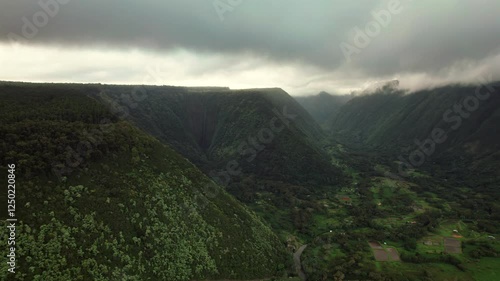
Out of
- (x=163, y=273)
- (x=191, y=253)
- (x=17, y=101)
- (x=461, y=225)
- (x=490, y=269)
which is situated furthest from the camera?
(x=461, y=225)

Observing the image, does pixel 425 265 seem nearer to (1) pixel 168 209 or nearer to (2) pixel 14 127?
(1) pixel 168 209

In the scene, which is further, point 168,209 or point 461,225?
point 461,225

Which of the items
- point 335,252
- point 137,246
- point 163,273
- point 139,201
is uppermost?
point 139,201

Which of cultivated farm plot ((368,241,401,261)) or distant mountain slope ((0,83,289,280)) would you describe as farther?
cultivated farm plot ((368,241,401,261))

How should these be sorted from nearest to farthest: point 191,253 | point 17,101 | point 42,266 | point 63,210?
point 42,266
point 63,210
point 191,253
point 17,101

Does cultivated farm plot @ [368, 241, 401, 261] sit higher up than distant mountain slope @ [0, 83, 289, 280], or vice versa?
distant mountain slope @ [0, 83, 289, 280]

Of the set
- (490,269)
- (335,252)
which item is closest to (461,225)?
(490,269)

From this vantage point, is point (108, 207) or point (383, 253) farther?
point (383, 253)

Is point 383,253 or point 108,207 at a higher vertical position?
point 108,207
